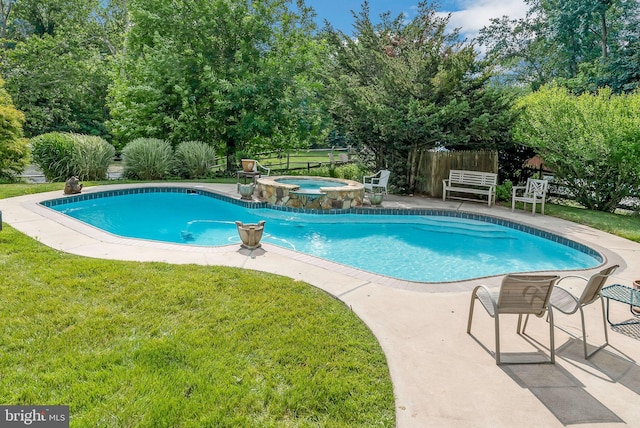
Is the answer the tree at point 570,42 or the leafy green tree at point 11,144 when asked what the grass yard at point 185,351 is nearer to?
the leafy green tree at point 11,144

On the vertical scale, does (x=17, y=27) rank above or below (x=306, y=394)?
above

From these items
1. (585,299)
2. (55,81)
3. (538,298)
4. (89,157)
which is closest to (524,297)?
(538,298)

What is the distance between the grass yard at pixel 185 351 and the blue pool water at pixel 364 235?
106 inches

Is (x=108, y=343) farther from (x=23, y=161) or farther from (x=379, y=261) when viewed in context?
(x=23, y=161)

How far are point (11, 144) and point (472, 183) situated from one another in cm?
1277

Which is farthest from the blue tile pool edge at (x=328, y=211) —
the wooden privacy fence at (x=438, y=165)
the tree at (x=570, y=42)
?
the tree at (x=570, y=42)

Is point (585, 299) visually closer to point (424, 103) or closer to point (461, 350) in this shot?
point (461, 350)

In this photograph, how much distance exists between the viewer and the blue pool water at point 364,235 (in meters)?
6.18

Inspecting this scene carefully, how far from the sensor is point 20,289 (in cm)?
362

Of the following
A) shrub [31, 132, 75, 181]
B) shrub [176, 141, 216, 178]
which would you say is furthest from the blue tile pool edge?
shrub [31, 132, 75, 181]

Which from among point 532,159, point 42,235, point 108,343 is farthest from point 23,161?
point 532,159

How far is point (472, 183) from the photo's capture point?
393 inches

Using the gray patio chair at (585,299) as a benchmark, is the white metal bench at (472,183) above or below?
above

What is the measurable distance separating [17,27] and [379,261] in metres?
30.2
